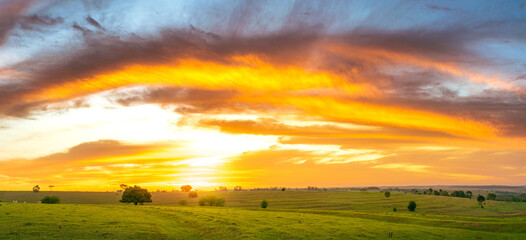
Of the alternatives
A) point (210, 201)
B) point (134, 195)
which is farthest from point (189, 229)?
point (210, 201)

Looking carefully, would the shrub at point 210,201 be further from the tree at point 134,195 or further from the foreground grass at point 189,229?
the foreground grass at point 189,229

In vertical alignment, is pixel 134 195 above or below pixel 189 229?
above

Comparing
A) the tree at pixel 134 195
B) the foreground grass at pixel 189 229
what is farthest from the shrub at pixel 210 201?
the foreground grass at pixel 189 229

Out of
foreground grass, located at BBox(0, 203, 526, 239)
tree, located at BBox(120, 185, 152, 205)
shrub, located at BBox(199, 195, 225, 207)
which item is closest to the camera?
foreground grass, located at BBox(0, 203, 526, 239)

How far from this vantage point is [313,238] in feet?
144

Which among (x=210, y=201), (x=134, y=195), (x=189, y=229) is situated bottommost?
(x=210, y=201)

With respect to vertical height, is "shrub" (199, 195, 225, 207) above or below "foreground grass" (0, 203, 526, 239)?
below

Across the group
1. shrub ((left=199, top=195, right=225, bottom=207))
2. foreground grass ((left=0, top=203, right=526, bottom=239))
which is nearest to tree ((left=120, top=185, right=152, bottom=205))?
shrub ((left=199, top=195, right=225, bottom=207))

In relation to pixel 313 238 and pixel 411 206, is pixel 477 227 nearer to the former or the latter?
pixel 313 238

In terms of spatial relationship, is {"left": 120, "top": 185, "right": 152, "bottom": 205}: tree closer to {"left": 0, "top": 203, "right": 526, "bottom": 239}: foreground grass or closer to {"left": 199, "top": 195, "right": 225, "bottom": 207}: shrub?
{"left": 199, "top": 195, "right": 225, "bottom": 207}: shrub

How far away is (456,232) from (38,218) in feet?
210

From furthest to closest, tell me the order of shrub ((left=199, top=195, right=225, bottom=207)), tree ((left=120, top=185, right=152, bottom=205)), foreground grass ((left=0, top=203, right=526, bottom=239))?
shrub ((left=199, top=195, right=225, bottom=207)), tree ((left=120, top=185, right=152, bottom=205)), foreground grass ((left=0, top=203, right=526, bottom=239))

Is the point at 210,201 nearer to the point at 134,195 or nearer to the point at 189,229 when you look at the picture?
the point at 134,195

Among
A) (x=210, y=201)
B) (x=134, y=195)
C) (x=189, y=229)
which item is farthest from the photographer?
(x=210, y=201)
